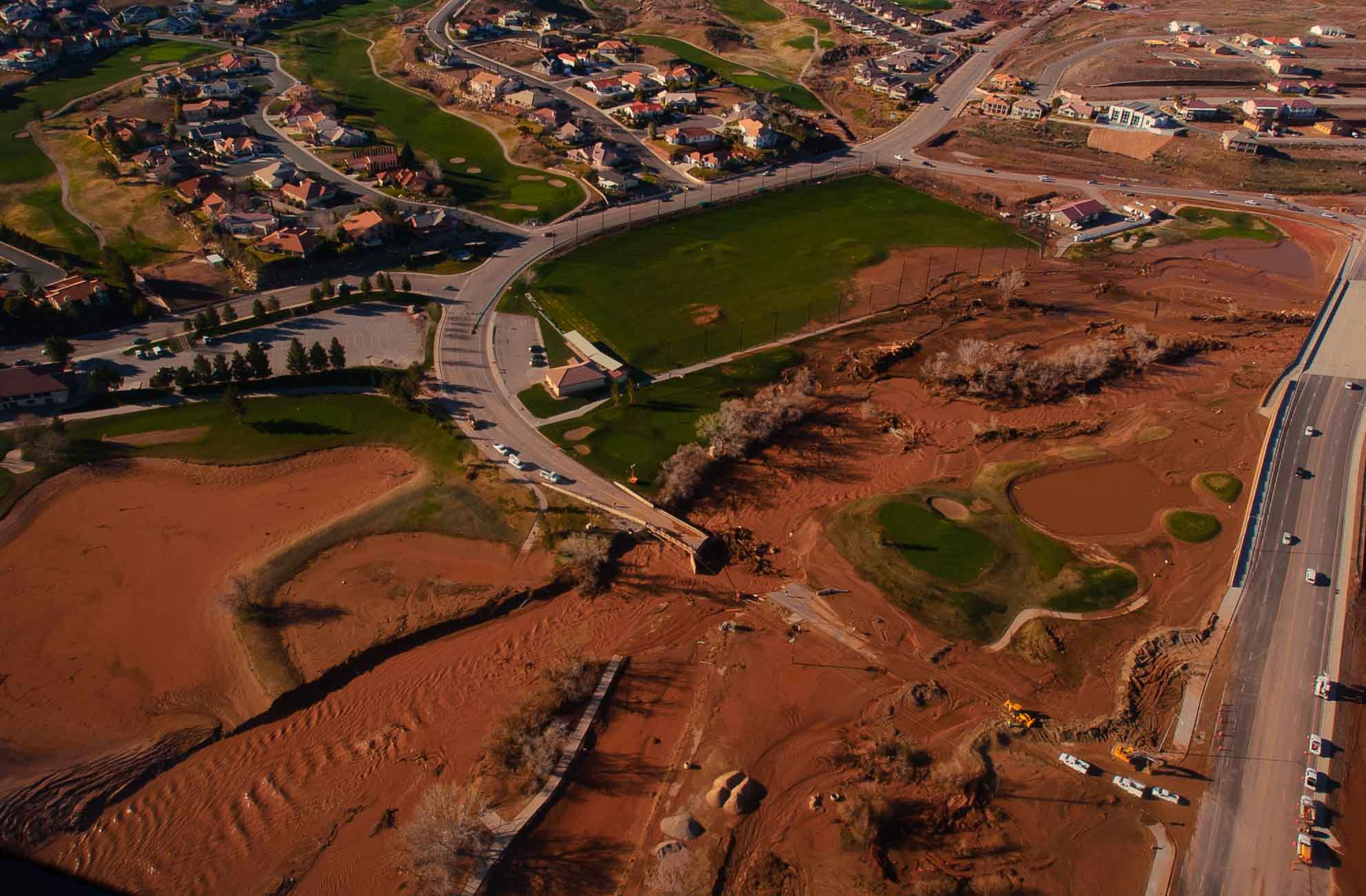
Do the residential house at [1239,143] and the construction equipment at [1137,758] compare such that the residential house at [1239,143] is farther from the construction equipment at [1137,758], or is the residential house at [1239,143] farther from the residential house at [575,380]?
the construction equipment at [1137,758]

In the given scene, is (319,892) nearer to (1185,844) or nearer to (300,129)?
(1185,844)

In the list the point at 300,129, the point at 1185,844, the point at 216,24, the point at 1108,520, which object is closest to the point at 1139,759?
the point at 1185,844

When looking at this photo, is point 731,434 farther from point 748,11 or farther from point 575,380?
point 748,11

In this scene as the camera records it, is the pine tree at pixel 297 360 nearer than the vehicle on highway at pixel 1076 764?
No

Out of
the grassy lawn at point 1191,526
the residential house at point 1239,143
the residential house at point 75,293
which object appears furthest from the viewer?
the residential house at point 1239,143

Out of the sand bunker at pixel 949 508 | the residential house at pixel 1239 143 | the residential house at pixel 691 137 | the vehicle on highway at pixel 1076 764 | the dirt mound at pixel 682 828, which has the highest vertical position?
the residential house at pixel 1239 143

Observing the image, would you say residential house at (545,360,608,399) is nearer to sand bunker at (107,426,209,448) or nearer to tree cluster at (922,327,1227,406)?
sand bunker at (107,426,209,448)

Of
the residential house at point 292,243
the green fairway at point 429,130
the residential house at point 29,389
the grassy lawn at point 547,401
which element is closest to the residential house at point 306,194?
the residential house at point 292,243
